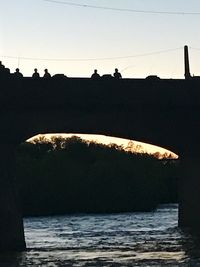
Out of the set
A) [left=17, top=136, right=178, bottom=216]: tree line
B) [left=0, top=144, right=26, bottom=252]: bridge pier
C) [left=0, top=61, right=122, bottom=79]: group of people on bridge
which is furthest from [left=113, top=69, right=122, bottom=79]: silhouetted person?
[left=17, top=136, right=178, bottom=216]: tree line

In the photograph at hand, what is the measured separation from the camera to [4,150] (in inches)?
1602

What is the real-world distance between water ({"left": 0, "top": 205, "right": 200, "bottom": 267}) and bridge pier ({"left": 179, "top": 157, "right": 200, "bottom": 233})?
1.14 m

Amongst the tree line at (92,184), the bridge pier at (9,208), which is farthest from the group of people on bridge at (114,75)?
the tree line at (92,184)

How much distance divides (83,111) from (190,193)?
976 cm

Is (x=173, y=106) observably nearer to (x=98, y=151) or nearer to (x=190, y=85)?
(x=190, y=85)

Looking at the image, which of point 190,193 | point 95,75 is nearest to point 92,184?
point 190,193

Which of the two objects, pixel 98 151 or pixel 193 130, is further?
pixel 98 151

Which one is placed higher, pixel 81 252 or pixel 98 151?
pixel 98 151

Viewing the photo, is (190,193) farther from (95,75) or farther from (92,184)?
(92,184)

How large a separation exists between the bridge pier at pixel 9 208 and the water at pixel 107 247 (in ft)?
2.88

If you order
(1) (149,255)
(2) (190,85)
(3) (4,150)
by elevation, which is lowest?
(1) (149,255)

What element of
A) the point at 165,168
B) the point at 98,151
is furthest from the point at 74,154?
the point at 165,168

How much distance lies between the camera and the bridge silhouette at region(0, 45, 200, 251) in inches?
1592

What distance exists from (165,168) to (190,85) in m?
60.8
